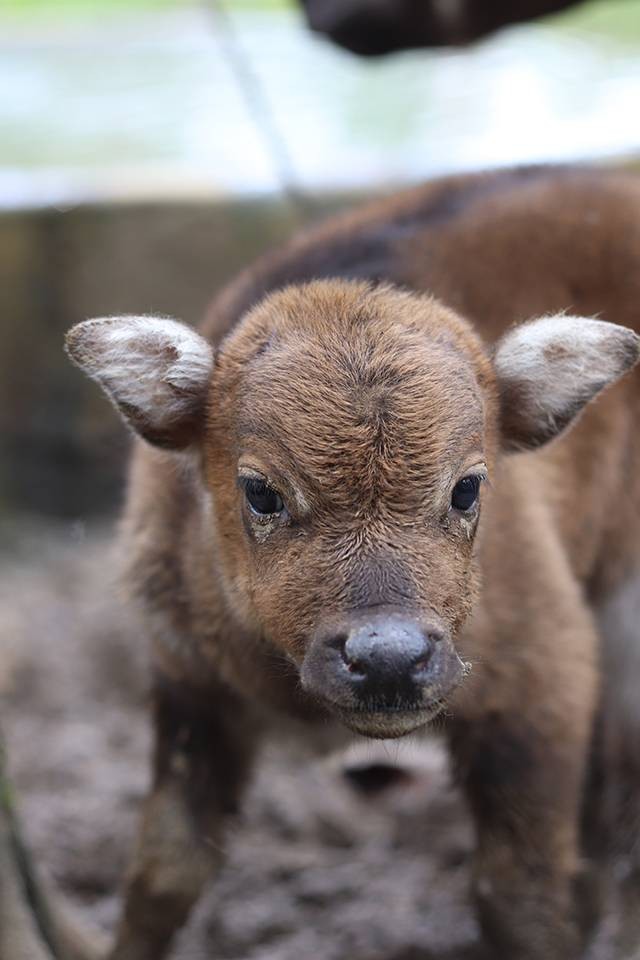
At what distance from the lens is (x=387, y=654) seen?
130 inches

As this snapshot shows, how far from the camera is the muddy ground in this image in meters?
5.46

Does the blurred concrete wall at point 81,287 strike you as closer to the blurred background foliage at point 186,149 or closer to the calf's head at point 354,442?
the blurred background foliage at point 186,149

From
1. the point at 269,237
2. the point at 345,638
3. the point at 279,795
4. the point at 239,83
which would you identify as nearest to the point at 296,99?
the point at 239,83

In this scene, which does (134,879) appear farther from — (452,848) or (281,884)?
(452,848)

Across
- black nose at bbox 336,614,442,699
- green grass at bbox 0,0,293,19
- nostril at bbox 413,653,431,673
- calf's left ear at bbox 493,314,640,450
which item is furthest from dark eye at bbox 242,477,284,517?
green grass at bbox 0,0,293,19

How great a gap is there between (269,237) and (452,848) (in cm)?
370

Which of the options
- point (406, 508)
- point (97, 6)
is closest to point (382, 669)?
point (406, 508)

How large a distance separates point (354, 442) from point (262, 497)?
35 cm

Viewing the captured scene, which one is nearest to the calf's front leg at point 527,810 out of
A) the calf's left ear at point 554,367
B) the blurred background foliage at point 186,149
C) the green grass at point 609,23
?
the calf's left ear at point 554,367

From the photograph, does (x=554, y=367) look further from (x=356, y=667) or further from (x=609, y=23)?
(x=609, y=23)

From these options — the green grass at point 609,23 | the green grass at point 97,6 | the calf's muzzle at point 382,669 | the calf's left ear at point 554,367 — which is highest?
the green grass at point 97,6

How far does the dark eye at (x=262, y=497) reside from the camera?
12.3 ft

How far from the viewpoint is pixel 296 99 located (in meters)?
10.9

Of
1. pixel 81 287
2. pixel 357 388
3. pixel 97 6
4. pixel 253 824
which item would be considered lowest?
pixel 253 824
